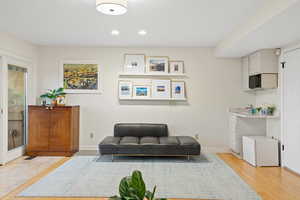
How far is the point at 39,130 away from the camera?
5.00 meters

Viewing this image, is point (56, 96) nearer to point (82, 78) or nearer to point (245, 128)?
point (82, 78)

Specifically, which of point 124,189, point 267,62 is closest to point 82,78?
point 267,62

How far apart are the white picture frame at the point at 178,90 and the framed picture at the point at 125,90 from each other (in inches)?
39.3

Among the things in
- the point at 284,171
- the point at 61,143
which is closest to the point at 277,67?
the point at 284,171

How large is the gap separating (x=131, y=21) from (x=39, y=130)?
308 centimetres

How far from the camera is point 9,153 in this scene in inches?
179

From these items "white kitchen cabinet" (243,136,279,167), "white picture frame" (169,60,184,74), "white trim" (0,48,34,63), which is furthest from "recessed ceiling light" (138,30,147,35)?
"white kitchen cabinet" (243,136,279,167)

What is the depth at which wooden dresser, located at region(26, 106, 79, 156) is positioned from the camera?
4965mm

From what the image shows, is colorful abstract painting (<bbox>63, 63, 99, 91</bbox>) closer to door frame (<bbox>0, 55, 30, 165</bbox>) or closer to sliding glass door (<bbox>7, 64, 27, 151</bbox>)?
sliding glass door (<bbox>7, 64, 27, 151</bbox>)

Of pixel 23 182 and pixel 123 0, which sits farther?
pixel 23 182

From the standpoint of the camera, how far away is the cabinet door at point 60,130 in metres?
4.96

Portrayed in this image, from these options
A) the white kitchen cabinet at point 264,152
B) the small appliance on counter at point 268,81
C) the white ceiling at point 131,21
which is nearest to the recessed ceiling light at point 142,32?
the white ceiling at point 131,21

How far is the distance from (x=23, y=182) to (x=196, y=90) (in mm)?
3856

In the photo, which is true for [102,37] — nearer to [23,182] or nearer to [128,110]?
[128,110]
